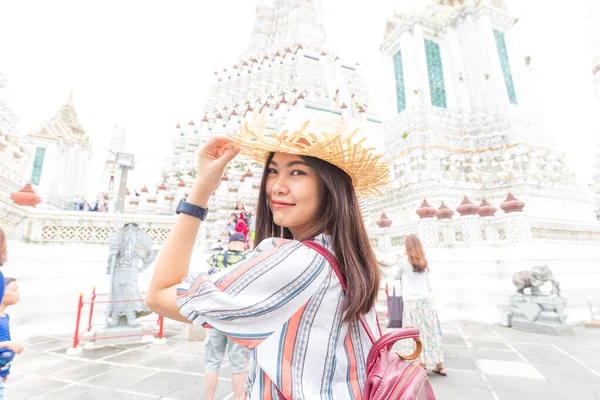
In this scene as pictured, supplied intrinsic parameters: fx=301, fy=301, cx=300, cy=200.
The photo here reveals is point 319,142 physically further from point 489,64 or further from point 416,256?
point 489,64

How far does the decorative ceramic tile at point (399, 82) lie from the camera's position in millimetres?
19250

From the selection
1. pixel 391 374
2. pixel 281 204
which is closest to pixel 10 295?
pixel 281 204

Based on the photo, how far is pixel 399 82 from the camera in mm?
19797

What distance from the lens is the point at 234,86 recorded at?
26.9 metres

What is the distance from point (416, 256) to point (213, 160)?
133 inches

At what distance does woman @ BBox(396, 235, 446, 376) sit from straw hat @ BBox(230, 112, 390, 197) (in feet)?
9.99

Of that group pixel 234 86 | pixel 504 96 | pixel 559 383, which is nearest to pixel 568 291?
pixel 559 383

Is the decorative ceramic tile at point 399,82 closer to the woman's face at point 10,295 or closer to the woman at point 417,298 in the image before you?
the woman at point 417,298

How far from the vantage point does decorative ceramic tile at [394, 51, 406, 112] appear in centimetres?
1925

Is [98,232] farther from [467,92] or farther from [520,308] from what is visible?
[467,92]

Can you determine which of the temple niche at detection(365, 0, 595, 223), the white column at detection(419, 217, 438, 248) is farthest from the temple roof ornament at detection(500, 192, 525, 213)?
the temple niche at detection(365, 0, 595, 223)

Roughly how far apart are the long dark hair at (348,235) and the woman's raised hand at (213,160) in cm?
18

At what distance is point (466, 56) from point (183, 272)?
75.5ft

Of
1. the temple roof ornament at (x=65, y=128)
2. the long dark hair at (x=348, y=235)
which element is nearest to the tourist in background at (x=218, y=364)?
the long dark hair at (x=348, y=235)
